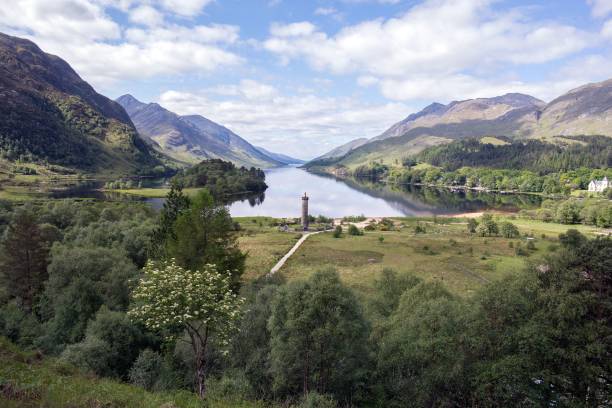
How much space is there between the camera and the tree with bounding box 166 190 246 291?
37.2m

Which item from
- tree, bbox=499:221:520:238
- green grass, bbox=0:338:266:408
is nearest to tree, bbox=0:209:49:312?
green grass, bbox=0:338:266:408

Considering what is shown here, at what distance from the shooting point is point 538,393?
19938 mm

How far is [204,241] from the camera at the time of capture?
3809cm

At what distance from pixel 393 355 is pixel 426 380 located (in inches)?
121

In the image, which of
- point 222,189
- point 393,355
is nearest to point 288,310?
point 393,355

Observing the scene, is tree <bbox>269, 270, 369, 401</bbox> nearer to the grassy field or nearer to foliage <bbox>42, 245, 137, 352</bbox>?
foliage <bbox>42, 245, 137, 352</bbox>

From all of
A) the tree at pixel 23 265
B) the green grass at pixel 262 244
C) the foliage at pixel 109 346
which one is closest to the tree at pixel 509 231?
the green grass at pixel 262 244

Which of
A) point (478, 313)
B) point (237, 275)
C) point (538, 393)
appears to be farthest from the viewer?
point (237, 275)

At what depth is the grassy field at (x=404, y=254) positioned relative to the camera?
62812 millimetres

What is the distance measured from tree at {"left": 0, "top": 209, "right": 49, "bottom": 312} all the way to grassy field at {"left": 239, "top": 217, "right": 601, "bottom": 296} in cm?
2856

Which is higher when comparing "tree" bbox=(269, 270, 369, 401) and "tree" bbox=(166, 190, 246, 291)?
"tree" bbox=(166, 190, 246, 291)

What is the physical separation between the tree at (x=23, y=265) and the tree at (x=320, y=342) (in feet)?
105

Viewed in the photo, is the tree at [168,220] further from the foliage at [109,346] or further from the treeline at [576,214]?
the treeline at [576,214]

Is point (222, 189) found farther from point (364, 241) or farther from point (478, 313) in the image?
point (478, 313)
